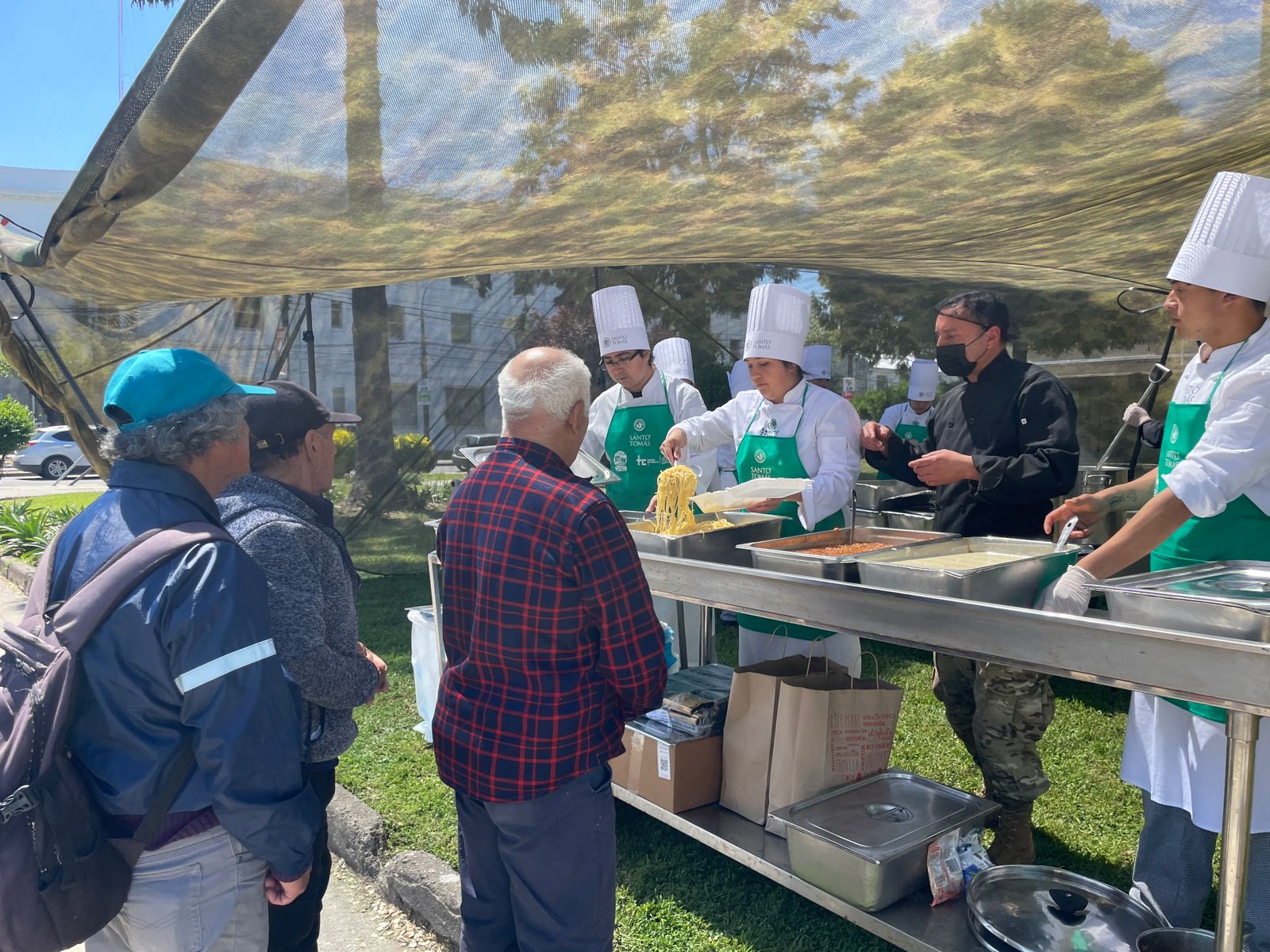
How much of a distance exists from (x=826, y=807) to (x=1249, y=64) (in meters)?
2.38

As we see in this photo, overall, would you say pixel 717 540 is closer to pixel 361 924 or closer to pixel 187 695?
pixel 187 695

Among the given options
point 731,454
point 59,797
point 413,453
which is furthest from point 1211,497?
point 413,453

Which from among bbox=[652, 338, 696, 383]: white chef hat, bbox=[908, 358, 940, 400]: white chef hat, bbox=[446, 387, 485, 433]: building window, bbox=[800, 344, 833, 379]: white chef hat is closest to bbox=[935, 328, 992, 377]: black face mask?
bbox=[652, 338, 696, 383]: white chef hat

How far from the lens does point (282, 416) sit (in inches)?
77.1

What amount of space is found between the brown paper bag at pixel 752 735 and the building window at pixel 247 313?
18.9 feet

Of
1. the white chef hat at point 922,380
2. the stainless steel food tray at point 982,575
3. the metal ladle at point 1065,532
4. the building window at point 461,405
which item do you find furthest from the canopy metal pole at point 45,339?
the white chef hat at point 922,380

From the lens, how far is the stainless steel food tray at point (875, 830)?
2158mm

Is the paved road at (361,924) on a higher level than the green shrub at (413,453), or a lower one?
lower

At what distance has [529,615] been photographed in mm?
1728

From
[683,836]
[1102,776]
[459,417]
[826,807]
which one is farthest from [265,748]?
[459,417]

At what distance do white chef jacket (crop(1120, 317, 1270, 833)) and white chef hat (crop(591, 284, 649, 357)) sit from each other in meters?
2.69

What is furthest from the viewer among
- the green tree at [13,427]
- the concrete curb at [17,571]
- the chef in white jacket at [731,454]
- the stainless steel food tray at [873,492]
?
the green tree at [13,427]

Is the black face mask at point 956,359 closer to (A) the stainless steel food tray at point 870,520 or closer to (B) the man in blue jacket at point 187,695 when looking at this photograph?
(A) the stainless steel food tray at point 870,520

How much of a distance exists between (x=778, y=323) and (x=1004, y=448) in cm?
93
